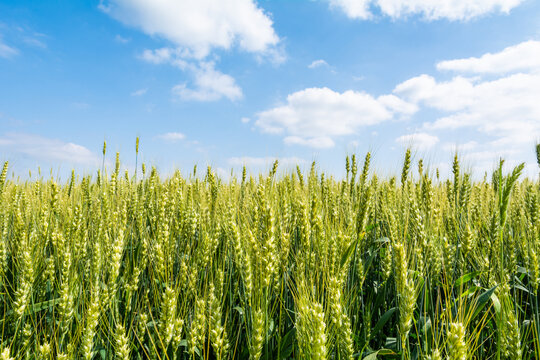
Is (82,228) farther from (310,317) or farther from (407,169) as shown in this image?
(407,169)

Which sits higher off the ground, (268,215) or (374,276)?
(268,215)

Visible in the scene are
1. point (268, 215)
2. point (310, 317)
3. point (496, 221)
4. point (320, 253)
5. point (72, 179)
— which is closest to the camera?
point (310, 317)

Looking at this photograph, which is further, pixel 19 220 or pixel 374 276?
pixel 374 276

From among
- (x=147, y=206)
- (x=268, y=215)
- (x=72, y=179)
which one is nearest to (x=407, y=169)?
(x=268, y=215)

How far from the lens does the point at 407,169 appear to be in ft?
10.7

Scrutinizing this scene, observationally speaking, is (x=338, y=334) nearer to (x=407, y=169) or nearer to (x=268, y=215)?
(x=268, y=215)

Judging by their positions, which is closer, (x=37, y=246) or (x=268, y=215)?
(x=268, y=215)

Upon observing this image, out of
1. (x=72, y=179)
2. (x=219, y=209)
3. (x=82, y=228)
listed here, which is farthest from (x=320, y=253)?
(x=72, y=179)

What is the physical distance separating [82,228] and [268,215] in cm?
172

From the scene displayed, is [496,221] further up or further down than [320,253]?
further up

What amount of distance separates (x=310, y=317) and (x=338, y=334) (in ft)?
0.63

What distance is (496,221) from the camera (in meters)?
2.04

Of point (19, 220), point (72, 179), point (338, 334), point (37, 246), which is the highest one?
point (72, 179)

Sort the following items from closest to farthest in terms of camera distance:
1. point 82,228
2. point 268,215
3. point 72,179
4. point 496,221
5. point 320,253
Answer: point 268,215 < point 320,253 < point 496,221 < point 82,228 < point 72,179
